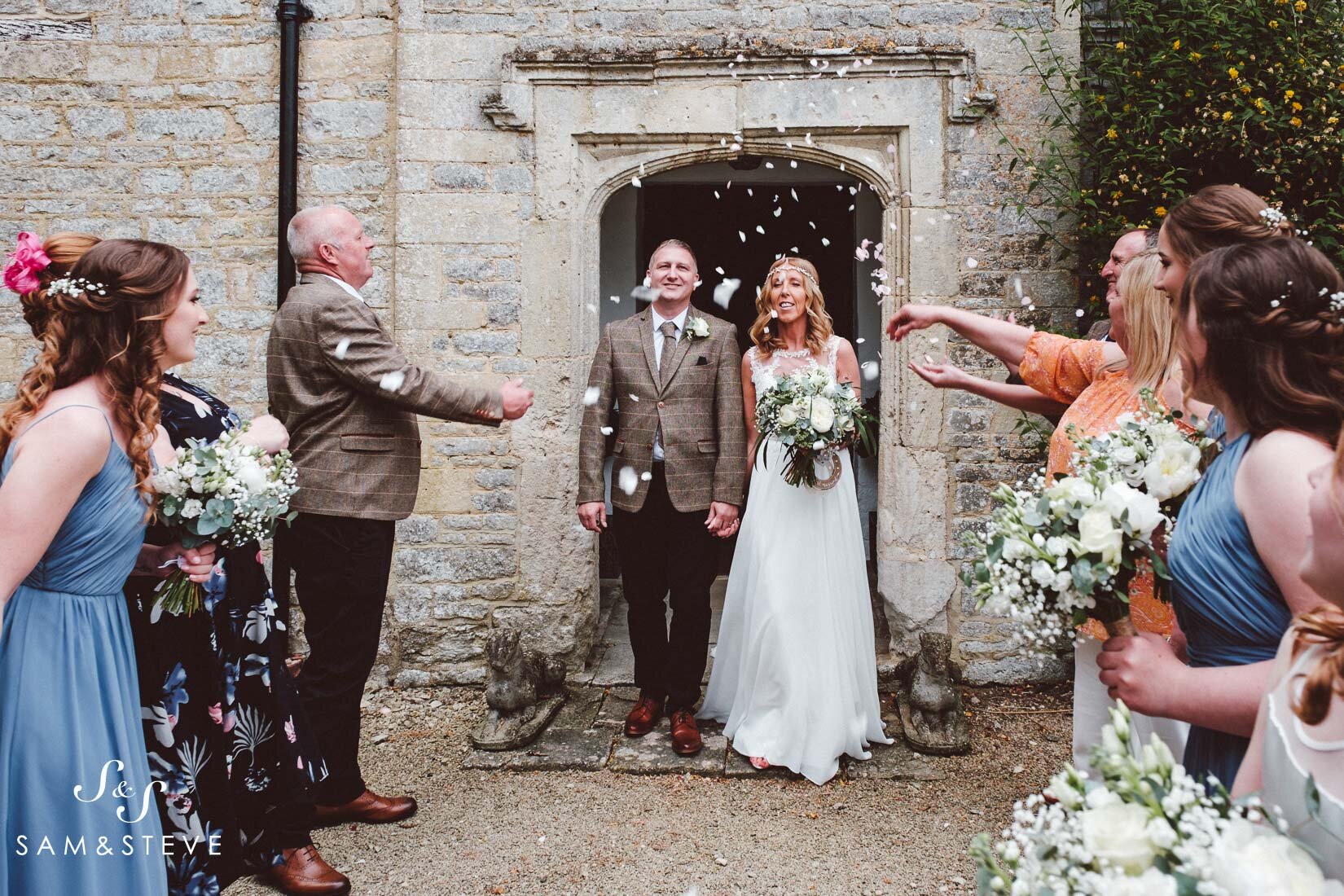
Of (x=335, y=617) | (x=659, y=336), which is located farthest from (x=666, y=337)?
(x=335, y=617)

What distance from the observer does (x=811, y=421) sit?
3.99 metres

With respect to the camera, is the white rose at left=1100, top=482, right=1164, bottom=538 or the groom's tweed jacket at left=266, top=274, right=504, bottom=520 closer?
the white rose at left=1100, top=482, right=1164, bottom=538

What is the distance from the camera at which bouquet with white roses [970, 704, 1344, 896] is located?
110 cm

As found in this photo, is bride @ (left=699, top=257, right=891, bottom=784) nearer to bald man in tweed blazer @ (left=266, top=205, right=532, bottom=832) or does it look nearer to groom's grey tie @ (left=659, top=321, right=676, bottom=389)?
groom's grey tie @ (left=659, top=321, right=676, bottom=389)

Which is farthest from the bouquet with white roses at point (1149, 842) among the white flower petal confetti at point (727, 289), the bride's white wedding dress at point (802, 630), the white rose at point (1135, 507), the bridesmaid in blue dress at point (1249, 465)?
the white flower petal confetti at point (727, 289)

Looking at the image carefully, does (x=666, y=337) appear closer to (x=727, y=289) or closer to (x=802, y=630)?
(x=802, y=630)

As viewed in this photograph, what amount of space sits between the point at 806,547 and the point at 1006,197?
2.32 meters

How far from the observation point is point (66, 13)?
17.5 feet

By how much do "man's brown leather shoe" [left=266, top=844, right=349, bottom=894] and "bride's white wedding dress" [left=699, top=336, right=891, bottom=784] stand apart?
1.78 meters

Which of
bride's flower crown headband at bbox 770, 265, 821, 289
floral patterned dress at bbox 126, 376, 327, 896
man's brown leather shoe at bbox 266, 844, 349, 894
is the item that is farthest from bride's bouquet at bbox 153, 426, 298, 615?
bride's flower crown headband at bbox 770, 265, 821, 289

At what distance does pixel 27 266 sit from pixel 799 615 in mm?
3094

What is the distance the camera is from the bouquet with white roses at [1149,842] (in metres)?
1.10

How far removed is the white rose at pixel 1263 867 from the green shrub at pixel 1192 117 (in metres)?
4.06

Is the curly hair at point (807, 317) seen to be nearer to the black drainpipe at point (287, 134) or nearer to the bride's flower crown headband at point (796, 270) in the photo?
the bride's flower crown headband at point (796, 270)
